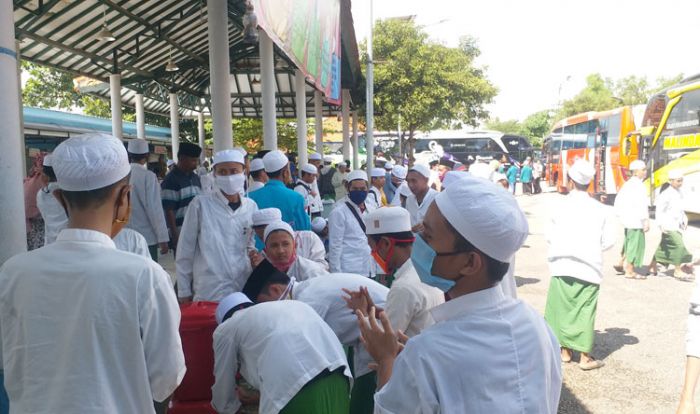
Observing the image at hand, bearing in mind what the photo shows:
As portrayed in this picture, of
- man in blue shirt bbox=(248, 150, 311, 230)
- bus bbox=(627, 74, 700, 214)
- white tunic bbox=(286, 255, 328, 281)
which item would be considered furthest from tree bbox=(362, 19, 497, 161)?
white tunic bbox=(286, 255, 328, 281)

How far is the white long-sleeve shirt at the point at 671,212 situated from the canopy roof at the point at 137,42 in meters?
7.70

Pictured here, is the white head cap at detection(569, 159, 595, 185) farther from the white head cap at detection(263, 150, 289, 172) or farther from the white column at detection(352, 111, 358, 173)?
the white column at detection(352, 111, 358, 173)

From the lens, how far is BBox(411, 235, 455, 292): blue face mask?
1.65 metres

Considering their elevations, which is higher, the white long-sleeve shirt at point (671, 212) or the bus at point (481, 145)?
the bus at point (481, 145)

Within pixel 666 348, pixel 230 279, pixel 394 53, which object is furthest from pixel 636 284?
pixel 394 53

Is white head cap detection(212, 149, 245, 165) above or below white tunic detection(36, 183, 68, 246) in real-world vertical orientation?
above

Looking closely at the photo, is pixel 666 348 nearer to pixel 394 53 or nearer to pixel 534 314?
pixel 534 314

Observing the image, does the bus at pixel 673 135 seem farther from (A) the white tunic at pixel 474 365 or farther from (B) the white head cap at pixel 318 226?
(A) the white tunic at pixel 474 365

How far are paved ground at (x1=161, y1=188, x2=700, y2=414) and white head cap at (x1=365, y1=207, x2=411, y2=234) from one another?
7.81 feet

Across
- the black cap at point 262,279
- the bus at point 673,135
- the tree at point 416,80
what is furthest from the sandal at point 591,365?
the tree at point 416,80

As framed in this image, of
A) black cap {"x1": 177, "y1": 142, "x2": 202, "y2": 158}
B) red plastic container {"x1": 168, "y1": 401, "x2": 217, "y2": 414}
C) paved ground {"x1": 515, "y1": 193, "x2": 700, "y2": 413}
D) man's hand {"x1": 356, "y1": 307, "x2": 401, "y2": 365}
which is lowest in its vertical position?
paved ground {"x1": 515, "y1": 193, "x2": 700, "y2": 413}

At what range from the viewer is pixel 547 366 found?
1604 millimetres

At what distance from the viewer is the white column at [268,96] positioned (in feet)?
35.4

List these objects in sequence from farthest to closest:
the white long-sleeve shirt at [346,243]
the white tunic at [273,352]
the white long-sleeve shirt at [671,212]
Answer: the white long-sleeve shirt at [671,212] → the white long-sleeve shirt at [346,243] → the white tunic at [273,352]
